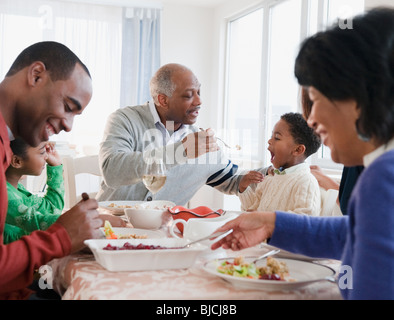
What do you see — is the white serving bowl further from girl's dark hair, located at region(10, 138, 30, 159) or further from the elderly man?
the elderly man

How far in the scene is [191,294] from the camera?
80cm

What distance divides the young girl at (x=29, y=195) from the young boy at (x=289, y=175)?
2.59ft

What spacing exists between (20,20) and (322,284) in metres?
4.99

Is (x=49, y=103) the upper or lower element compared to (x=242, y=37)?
lower

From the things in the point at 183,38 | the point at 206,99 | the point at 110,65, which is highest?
the point at 183,38

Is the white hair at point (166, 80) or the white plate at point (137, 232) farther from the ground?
the white hair at point (166, 80)

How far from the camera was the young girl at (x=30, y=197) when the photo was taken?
143cm

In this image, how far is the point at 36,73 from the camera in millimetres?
1224

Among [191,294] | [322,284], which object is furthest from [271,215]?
[191,294]

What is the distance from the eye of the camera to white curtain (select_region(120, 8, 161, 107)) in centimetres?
547

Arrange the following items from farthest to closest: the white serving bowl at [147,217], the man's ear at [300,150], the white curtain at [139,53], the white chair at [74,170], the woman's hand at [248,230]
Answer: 1. the white curtain at [139,53]
2. the white chair at [74,170]
3. the man's ear at [300,150]
4. the white serving bowl at [147,217]
5. the woman's hand at [248,230]

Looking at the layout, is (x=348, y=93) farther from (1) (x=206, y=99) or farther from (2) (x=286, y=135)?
(1) (x=206, y=99)

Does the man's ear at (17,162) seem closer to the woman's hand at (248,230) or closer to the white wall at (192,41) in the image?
the woman's hand at (248,230)

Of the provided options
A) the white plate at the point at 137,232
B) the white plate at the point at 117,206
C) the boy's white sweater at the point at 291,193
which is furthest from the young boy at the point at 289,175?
the white plate at the point at 137,232
